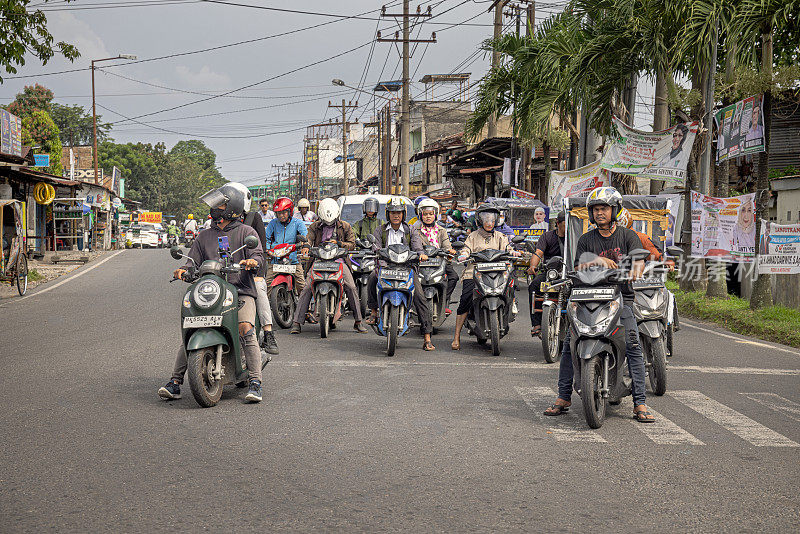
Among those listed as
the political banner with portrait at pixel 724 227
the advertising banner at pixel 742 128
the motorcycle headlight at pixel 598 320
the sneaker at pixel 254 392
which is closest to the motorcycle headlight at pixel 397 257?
the sneaker at pixel 254 392

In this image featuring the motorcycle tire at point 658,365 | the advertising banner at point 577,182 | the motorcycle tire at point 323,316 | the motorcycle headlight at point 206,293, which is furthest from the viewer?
Answer: the advertising banner at point 577,182

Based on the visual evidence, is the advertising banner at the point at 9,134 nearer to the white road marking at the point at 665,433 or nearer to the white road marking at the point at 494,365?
the white road marking at the point at 494,365

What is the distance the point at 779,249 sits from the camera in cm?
1347

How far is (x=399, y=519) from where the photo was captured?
443 cm

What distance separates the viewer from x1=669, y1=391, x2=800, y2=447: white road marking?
628 centimetres

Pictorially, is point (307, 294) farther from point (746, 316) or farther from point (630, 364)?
point (746, 316)

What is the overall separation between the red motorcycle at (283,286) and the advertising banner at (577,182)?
10667 mm

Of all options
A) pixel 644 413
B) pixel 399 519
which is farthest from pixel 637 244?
pixel 399 519

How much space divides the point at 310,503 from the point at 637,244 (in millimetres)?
3675

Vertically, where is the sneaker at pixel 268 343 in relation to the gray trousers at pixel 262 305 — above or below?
below

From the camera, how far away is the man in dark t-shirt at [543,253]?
10250 mm

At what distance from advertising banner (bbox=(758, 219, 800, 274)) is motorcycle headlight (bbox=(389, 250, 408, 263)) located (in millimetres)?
6603

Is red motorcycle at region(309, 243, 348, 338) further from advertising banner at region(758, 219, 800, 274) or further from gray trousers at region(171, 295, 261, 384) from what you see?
advertising banner at region(758, 219, 800, 274)

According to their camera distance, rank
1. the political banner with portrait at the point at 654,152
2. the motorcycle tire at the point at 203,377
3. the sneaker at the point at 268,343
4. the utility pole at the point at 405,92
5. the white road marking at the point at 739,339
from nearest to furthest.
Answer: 1. the motorcycle tire at the point at 203,377
2. the sneaker at the point at 268,343
3. the white road marking at the point at 739,339
4. the political banner with portrait at the point at 654,152
5. the utility pole at the point at 405,92
